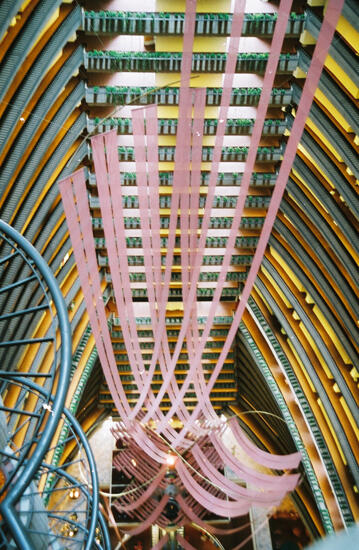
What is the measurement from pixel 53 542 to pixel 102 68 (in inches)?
469

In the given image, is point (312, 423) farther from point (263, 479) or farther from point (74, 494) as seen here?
point (74, 494)

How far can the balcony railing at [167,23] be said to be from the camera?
14.0 meters

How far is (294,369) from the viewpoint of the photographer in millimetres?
23391

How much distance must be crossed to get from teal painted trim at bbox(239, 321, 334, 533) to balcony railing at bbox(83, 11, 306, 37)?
14.4m

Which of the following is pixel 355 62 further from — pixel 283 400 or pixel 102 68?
pixel 283 400

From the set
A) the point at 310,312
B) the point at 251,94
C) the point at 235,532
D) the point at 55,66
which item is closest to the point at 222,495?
the point at 235,532

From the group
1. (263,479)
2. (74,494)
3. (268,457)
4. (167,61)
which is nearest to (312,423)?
(268,457)

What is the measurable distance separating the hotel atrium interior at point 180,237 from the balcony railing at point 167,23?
5cm

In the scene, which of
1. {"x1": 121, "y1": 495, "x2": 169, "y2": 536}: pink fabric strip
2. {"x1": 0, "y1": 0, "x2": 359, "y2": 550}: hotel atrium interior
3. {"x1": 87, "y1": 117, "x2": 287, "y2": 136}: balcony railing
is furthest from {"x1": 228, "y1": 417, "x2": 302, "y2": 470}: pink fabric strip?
{"x1": 87, "y1": 117, "x2": 287, "y2": 136}: balcony railing

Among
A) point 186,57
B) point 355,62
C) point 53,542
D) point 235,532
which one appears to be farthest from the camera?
point 235,532

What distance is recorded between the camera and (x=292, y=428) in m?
23.3

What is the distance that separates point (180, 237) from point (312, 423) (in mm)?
10004

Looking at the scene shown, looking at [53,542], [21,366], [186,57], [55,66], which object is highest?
[55,66]

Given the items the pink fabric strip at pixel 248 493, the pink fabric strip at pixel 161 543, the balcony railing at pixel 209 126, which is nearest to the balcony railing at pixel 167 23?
the balcony railing at pixel 209 126
